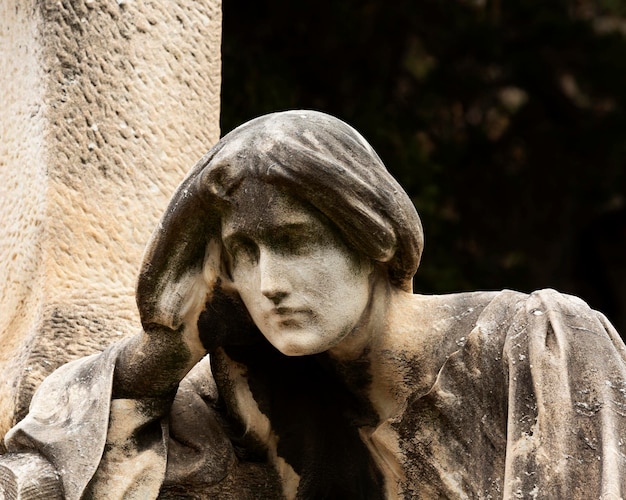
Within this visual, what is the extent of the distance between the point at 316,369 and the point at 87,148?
2.99ft

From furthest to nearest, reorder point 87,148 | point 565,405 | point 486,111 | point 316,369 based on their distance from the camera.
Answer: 1. point 486,111
2. point 87,148
3. point 316,369
4. point 565,405

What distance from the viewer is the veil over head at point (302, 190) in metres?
3.03

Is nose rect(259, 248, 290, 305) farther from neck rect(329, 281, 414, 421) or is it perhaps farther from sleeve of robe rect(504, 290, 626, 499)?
sleeve of robe rect(504, 290, 626, 499)

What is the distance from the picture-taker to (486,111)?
7227 millimetres

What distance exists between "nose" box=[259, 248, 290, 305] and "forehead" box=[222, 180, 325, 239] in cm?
4

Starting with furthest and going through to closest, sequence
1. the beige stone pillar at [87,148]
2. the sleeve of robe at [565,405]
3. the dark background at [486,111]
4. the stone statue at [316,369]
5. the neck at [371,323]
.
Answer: the dark background at [486,111], the beige stone pillar at [87,148], the neck at [371,323], the stone statue at [316,369], the sleeve of robe at [565,405]

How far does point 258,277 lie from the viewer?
310cm

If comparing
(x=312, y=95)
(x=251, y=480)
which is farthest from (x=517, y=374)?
(x=312, y=95)

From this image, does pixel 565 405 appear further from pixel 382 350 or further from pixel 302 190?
pixel 302 190

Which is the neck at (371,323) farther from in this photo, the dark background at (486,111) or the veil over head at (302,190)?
the dark background at (486,111)

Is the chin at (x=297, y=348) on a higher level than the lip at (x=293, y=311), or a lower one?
lower

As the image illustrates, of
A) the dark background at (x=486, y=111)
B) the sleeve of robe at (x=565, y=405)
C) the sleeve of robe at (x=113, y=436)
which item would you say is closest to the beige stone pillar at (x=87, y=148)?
the sleeve of robe at (x=113, y=436)

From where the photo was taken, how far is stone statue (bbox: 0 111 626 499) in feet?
9.90

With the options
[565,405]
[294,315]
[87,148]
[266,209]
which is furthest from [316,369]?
[87,148]
